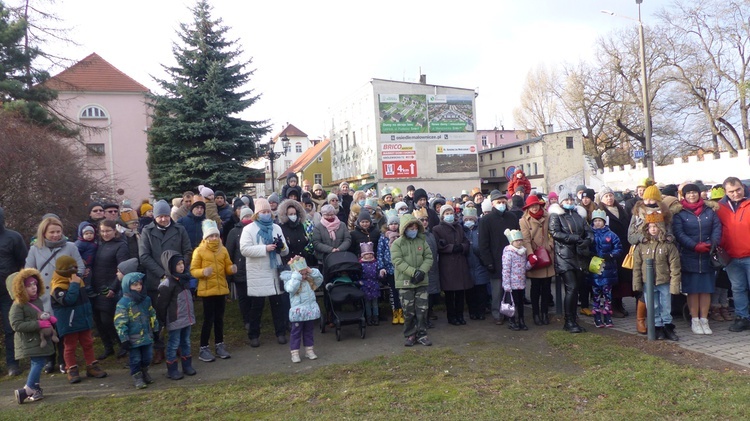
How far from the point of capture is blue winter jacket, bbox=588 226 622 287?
7945 millimetres

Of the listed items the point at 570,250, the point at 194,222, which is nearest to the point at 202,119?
the point at 194,222

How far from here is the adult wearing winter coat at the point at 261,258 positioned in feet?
23.6

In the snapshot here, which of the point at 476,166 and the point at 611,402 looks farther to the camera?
the point at 476,166

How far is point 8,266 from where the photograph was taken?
6582 millimetres

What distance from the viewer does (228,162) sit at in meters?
22.4

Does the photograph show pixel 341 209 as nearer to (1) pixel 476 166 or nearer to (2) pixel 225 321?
(2) pixel 225 321

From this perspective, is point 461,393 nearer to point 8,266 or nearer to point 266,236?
point 266,236

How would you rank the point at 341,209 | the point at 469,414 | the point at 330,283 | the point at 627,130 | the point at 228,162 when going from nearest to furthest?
the point at 469,414, the point at 330,283, the point at 341,209, the point at 228,162, the point at 627,130

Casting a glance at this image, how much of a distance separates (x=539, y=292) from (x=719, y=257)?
2.55 meters

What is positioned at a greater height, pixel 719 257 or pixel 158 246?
pixel 158 246

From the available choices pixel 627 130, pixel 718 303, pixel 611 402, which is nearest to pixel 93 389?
pixel 611 402

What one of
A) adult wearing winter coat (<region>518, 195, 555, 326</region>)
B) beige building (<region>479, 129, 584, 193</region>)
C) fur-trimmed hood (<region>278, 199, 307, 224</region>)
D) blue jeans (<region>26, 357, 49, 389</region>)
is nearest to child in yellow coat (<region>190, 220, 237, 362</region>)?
fur-trimmed hood (<region>278, 199, 307, 224</region>)

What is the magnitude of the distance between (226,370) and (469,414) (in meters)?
3.26

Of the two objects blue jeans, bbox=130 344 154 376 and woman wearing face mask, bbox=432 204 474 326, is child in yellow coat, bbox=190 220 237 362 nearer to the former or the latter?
blue jeans, bbox=130 344 154 376
